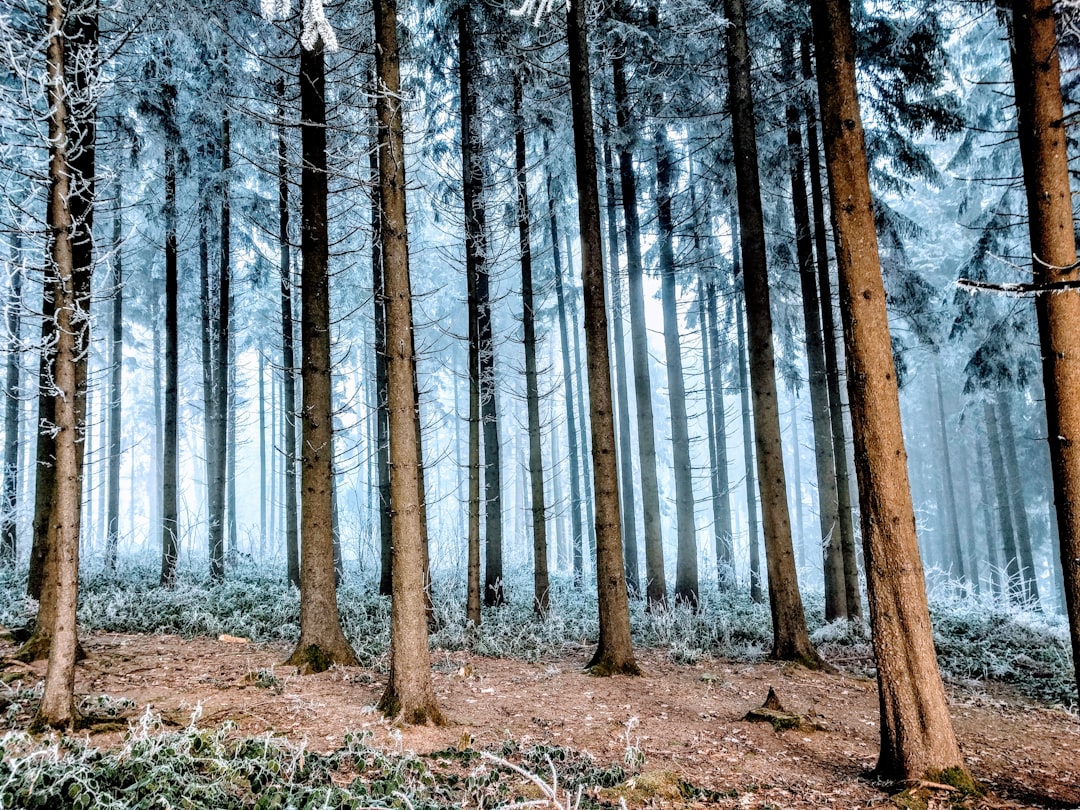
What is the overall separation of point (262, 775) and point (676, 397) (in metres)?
10.8

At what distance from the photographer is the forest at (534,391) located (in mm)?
4051

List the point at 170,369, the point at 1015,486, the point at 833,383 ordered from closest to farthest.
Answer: the point at 833,383 < the point at 170,369 < the point at 1015,486

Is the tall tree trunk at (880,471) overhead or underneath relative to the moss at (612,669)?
overhead

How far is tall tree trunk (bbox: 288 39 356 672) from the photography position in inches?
266

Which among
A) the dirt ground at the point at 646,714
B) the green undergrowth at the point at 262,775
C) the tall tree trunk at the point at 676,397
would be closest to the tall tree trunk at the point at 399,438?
the dirt ground at the point at 646,714

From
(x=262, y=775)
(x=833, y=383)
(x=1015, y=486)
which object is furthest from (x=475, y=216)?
(x=1015, y=486)

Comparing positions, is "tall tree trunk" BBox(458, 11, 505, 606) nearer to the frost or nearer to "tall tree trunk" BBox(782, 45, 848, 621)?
the frost

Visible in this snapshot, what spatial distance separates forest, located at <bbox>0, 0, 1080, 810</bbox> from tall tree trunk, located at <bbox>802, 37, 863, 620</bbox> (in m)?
0.07

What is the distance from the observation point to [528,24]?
9.89 metres

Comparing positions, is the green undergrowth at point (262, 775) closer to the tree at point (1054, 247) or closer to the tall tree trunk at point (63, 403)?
the tall tree trunk at point (63, 403)

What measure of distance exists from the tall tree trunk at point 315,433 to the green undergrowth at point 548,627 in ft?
2.46

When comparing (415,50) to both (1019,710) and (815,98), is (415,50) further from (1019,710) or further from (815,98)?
(1019,710)

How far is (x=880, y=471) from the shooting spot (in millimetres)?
4133

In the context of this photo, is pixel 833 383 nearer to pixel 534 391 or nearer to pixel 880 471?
pixel 534 391
